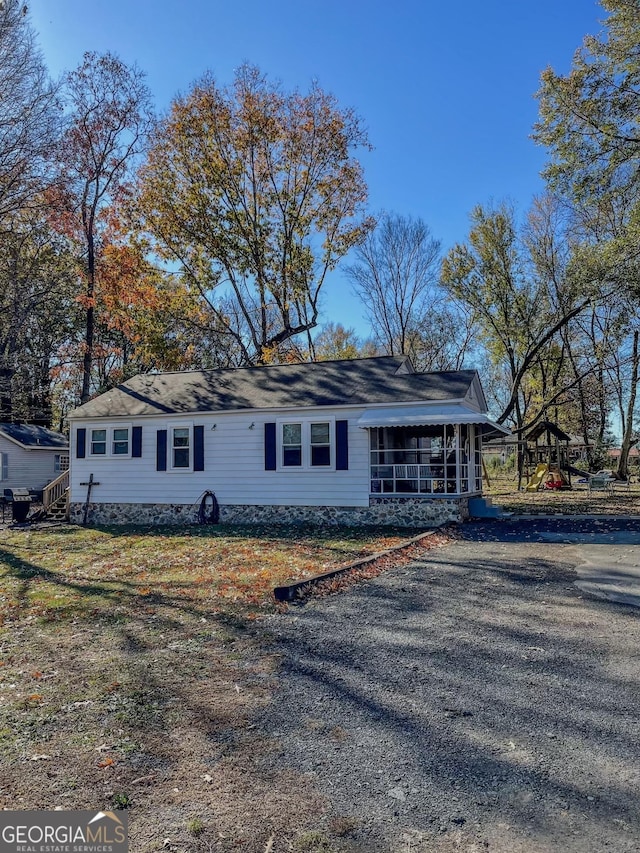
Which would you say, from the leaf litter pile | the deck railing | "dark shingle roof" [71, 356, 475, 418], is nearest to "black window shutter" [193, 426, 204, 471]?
"dark shingle roof" [71, 356, 475, 418]

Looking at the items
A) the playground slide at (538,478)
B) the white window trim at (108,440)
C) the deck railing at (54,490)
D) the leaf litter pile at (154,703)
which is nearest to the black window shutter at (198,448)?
the white window trim at (108,440)

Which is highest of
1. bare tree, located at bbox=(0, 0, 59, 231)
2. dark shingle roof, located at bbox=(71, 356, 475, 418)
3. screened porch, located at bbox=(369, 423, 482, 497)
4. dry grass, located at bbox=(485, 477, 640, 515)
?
bare tree, located at bbox=(0, 0, 59, 231)

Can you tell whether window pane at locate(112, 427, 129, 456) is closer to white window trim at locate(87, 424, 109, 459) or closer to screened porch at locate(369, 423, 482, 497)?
white window trim at locate(87, 424, 109, 459)

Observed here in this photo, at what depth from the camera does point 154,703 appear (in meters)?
3.90

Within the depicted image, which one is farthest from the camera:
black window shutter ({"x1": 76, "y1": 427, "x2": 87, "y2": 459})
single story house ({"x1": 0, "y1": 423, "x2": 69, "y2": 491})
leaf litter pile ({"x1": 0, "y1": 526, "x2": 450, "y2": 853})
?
single story house ({"x1": 0, "y1": 423, "x2": 69, "y2": 491})

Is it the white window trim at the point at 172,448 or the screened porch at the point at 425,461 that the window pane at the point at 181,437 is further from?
the screened porch at the point at 425,461

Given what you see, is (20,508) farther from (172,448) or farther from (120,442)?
(172,448)

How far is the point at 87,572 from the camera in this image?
30.4ft

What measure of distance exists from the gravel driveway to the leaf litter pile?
26cm

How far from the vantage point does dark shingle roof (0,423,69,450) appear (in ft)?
86.2

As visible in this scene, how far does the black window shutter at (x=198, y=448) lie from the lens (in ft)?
54.7

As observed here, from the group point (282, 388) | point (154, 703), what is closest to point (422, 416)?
point (282, 388)

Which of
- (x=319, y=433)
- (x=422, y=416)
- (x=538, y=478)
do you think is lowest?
(x=538, y=478)

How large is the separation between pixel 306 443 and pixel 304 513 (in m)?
1.87
